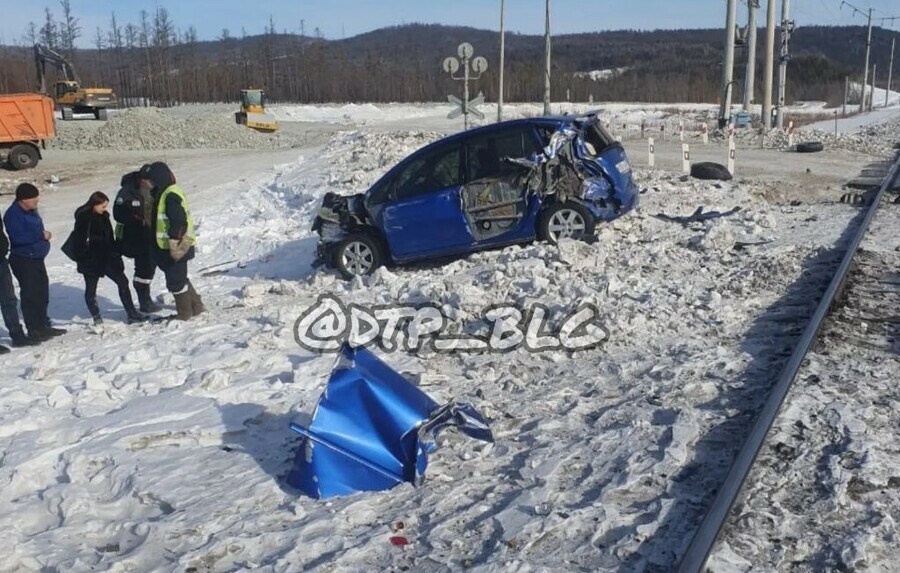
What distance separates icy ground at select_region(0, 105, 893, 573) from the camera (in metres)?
4.40

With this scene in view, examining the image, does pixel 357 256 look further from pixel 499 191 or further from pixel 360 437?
pixel 360 437

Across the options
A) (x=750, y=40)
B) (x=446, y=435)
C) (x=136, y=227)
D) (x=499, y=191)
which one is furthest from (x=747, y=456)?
(x=750, y=40)

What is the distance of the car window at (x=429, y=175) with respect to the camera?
10891 mm

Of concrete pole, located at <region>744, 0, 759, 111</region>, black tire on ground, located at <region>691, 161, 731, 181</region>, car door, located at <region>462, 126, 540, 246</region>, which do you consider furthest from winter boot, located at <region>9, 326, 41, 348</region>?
concrete pole, located at <region>744, 0, 759, 111</region>

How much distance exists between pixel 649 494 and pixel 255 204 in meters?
16.3

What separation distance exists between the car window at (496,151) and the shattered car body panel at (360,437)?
5.92 metres

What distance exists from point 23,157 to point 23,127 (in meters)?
1.06

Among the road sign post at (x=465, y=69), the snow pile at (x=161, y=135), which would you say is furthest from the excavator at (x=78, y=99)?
the road sign post at (x=465, y=69)

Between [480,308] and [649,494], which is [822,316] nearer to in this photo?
[480,308]

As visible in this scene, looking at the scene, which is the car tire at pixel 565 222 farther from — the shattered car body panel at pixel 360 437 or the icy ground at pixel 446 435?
the shattered car body panel at pixel 360 437

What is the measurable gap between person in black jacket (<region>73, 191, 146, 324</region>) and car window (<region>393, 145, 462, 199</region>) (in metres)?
3.28

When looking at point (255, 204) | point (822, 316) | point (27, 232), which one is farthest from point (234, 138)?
point (822, 316)

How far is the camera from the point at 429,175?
11.0m

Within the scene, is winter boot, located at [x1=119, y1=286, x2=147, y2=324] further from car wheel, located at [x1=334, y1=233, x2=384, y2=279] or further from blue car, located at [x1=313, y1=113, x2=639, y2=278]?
blue car, located at [x1=313, y1=113, x2=639, y2=278]
